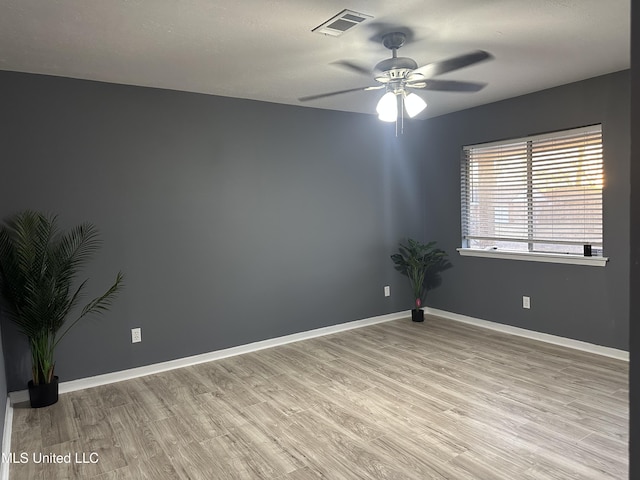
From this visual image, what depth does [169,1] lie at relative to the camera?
2.22 m

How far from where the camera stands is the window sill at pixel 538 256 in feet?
13.0

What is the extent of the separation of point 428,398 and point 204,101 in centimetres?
301

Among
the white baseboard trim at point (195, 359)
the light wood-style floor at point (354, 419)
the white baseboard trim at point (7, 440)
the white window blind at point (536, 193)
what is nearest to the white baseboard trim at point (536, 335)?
the light wood-style floor at point (354, 419)

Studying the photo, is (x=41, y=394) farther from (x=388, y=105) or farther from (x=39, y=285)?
(x=388, y=105)

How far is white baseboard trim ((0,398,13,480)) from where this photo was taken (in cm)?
236

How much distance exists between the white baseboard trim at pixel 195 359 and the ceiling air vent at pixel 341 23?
285 centimetres

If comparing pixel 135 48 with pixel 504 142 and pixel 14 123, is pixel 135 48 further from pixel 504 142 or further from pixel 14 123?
pixel 504 142

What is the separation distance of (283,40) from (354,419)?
7.79 ft

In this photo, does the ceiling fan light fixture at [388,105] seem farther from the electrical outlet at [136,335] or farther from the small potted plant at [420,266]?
the electrical outlet at [136,335]

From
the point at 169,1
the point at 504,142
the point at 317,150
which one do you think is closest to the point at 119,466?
the point at 169,1

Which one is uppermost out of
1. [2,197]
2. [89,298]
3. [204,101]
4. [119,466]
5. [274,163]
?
[204,101]

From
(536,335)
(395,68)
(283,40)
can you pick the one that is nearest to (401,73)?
(395,68)

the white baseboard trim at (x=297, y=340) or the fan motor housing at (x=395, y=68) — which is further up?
the fan motor housing at (x=395, y=68)

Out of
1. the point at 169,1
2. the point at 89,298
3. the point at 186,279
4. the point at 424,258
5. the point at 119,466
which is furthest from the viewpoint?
the point at 424,258
